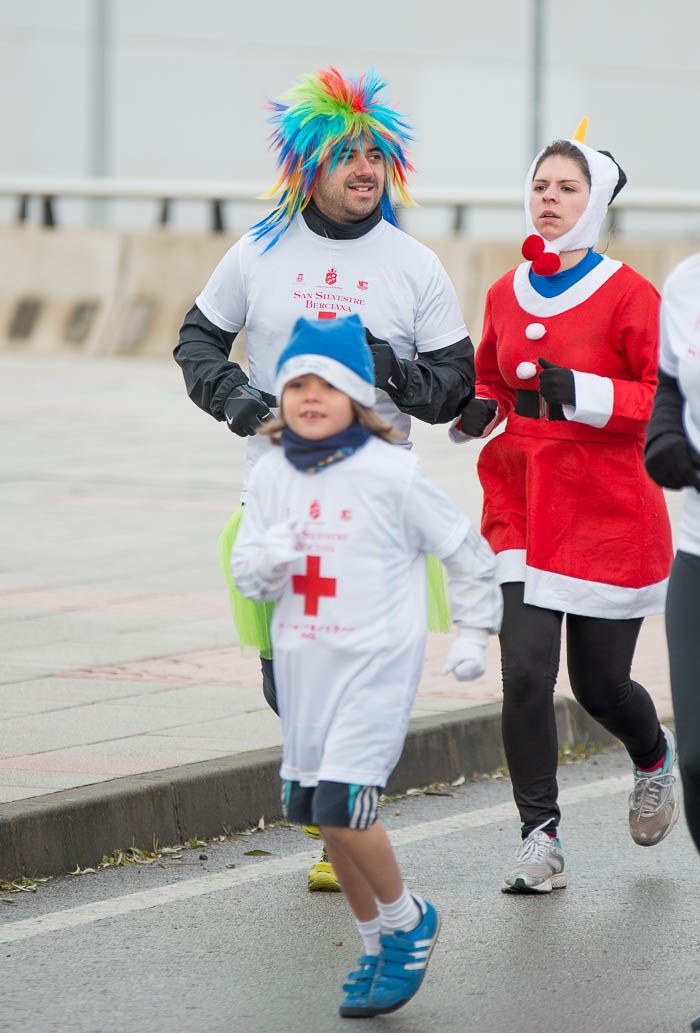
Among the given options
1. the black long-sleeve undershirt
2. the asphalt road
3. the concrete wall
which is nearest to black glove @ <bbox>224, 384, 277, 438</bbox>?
the black long-sleeve undershirt

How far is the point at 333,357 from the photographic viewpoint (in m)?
4.59

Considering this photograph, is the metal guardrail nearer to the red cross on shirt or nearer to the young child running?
the young child running

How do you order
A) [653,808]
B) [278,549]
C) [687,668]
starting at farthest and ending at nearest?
[653,808] → [687,668] → [278,549]

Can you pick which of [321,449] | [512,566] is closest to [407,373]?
[512,566]

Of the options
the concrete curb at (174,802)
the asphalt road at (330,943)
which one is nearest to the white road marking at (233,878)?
the asphalt road at (330,943)

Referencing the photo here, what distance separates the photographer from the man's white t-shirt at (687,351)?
454cm

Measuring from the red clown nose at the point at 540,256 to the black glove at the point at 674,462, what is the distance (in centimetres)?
125

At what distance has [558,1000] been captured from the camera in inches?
190

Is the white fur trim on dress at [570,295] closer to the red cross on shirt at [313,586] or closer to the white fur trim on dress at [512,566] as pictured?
the white fur trim on dress at [512,566]

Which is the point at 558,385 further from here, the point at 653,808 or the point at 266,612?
the point at 653,808

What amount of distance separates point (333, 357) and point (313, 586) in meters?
0.49

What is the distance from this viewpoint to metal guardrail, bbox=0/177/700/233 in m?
21.4

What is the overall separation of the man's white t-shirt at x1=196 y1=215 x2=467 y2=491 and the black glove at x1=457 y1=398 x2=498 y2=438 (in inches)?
6.4

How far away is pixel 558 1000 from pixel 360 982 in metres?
0.46
